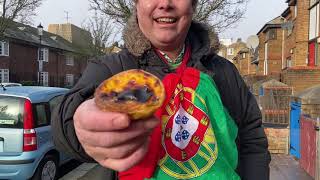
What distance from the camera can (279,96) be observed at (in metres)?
11.7

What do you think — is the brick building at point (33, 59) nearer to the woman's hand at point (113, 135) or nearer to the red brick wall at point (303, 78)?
the red brick wall at point (303, 78)

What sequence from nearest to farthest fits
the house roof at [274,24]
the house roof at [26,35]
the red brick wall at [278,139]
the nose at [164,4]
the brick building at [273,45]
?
the nose at [164,4] < the red brick wall at [278,139] < the house roof at [274,24] < the brick building at [273,45] < the house roof at [26,35]

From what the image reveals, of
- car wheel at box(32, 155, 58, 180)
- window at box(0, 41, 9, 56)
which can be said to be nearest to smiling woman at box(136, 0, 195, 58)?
car wheel at box(32, 155, 58, 180)

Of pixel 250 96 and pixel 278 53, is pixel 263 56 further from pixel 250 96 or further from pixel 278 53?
pixel 250 96

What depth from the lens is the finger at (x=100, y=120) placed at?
35.2 inches

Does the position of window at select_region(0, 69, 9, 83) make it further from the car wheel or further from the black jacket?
the black jacket

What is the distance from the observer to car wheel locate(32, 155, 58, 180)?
247 inches

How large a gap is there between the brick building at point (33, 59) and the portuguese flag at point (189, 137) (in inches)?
1109

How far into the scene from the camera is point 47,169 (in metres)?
6.55

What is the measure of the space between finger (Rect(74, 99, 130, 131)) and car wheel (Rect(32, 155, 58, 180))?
5663 mm

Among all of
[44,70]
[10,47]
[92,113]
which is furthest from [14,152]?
[44,70]

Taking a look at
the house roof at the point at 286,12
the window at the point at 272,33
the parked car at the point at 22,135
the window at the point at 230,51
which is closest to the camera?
the parked car at the point at 22,135

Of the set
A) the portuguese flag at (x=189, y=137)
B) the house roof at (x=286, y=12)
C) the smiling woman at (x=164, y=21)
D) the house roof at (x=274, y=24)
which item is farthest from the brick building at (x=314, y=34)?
the portuguese flag at (x=189, y=137)

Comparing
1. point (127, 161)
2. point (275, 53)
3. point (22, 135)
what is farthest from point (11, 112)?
point (275, 53)
